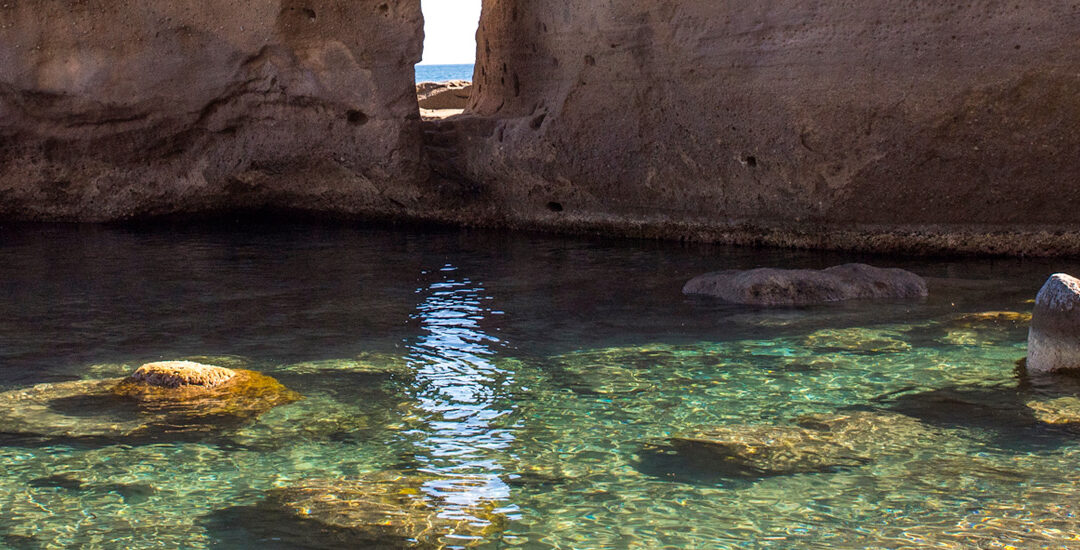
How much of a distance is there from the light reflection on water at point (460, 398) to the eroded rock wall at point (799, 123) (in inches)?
127

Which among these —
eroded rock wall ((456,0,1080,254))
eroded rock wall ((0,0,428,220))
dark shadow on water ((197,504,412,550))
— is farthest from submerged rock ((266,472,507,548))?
eroded rock wall ((0,0,428,220))

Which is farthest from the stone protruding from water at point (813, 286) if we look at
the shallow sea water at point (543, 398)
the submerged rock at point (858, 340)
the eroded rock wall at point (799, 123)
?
the eroded rock wall at point (799, 123)

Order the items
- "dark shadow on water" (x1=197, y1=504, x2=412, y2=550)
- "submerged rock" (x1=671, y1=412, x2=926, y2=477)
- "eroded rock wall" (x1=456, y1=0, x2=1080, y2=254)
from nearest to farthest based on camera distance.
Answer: "dark shadow on water" (x1=197, y1=504, x2=412, y2=550) → "submerged rock" (x1=671, y1=412, x2=926, y2=477) → "eroded rock wall" (x1=456, y1=0, x2=1080, y2=254)

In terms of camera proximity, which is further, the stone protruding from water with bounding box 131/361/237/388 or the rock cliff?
the rock cliff

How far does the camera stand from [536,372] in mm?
6629

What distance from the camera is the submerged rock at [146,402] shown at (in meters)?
5.50

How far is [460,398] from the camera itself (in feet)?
20.0

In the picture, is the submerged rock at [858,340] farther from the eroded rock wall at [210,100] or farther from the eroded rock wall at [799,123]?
the eroded rock wall at [210,100]

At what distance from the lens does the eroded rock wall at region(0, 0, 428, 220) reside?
12.5m

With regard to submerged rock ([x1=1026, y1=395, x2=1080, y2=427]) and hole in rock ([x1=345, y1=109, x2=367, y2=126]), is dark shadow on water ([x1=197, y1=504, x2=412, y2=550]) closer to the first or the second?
submerged rock ([x1=1026, y1=395, x2=1080, y2=427])

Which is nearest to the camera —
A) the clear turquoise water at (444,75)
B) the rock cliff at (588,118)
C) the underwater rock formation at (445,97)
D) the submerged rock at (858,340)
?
the submerged rock at (858,340)

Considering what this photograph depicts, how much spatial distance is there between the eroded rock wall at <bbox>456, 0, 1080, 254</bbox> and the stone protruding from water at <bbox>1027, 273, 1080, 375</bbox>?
365 centimetres

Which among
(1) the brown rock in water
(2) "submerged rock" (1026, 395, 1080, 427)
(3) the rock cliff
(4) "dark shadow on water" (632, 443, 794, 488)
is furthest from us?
(3) the rock cliff

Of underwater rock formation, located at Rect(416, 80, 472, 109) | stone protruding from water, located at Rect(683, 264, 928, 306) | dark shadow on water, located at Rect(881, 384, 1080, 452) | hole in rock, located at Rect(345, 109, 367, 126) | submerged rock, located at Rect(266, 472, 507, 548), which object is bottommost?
submerged rock, located at Rect(266, 472, 507, 548)
